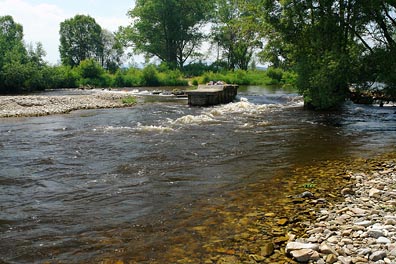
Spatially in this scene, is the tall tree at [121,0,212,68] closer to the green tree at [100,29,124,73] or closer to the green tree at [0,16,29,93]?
the green tree at [100,29,124,73]

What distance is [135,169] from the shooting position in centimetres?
1184

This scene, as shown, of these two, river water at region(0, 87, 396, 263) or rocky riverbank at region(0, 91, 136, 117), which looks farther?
rocky riverbank at region(0, 91, 136, 117)

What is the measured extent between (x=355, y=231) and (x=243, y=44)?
46.1 meters

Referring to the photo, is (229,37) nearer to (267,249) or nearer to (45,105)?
(45,105)

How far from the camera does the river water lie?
22.6 ft

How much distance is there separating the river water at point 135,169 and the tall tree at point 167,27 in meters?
61.4

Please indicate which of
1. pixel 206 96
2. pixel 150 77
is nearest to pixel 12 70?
pixel 150 77

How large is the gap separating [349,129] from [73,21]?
84.8 m

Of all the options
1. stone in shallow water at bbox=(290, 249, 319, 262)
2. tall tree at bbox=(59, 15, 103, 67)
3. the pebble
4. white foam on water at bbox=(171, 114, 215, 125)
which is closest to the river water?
white foam on water at bbox=(171, 114, 215, 125)

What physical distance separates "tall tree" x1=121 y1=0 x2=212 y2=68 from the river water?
6141cm

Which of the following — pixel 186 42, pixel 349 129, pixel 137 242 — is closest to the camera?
pixel 137 242

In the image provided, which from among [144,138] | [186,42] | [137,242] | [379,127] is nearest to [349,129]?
[379,127]

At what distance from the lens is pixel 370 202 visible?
7734 mm

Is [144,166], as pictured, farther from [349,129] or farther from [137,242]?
[349,129]
